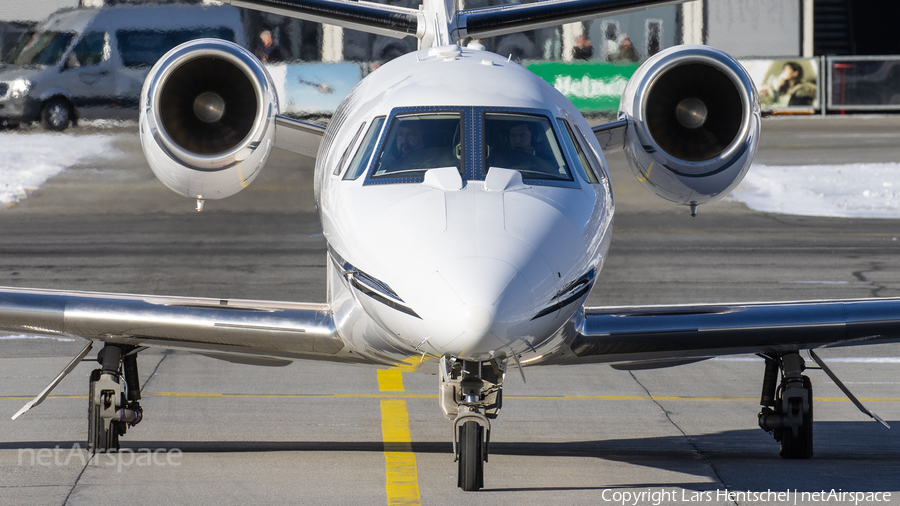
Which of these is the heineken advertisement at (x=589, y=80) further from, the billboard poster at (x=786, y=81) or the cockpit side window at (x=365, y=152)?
the cockpit side window at (x=365, y=152)

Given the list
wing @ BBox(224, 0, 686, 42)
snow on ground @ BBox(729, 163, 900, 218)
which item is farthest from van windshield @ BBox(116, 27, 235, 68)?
wing @ BBox(224, 0, 686, 42)

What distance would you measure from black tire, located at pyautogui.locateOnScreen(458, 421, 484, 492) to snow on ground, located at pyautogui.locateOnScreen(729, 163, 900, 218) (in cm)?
1918

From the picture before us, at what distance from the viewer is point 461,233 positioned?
616 cm

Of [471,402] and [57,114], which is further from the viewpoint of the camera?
[57,114]

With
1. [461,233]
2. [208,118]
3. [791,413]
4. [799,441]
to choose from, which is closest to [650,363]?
[791,413]

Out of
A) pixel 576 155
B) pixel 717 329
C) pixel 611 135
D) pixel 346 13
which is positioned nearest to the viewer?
pixel 576 155

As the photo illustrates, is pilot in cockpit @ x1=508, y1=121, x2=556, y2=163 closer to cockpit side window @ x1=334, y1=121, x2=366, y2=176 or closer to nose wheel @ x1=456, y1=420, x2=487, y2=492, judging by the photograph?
cockpit side window @ x1=334, y1=121, x2=366, y2=176

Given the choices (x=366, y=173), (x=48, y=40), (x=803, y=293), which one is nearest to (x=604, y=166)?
(x=366, y=173)

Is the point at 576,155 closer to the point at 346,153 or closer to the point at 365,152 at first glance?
the point at 365,152
